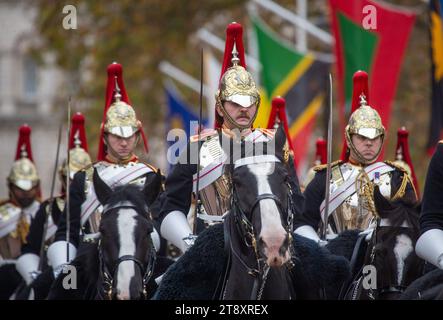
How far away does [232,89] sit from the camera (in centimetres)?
988

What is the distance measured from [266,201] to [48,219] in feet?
21.2

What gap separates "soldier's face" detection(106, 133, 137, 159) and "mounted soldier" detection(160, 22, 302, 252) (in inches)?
65.0

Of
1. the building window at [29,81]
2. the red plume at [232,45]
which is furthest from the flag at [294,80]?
the building window at [29,81]

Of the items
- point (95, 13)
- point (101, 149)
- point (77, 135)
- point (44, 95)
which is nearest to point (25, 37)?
point (95, 13)

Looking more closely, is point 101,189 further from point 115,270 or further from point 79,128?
point 79,128

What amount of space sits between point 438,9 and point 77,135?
5.06 metres

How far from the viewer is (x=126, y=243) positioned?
930cm

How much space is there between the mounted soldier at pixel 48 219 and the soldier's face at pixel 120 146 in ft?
6.97

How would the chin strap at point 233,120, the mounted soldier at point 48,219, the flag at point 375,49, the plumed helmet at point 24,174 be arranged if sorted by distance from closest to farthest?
the chin strap at point 233,120, the mounted soldier at point 48,219, the plumed helmet at point 24,174, the flag at point 375,49

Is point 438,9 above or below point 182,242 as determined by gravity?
above

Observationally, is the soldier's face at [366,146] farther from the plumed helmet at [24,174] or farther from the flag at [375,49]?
the flag at [375,49]

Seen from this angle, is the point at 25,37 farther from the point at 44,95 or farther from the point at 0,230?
the point at 44,95

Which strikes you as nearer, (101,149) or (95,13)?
(101,149)

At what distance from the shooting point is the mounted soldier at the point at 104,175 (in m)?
11.5
